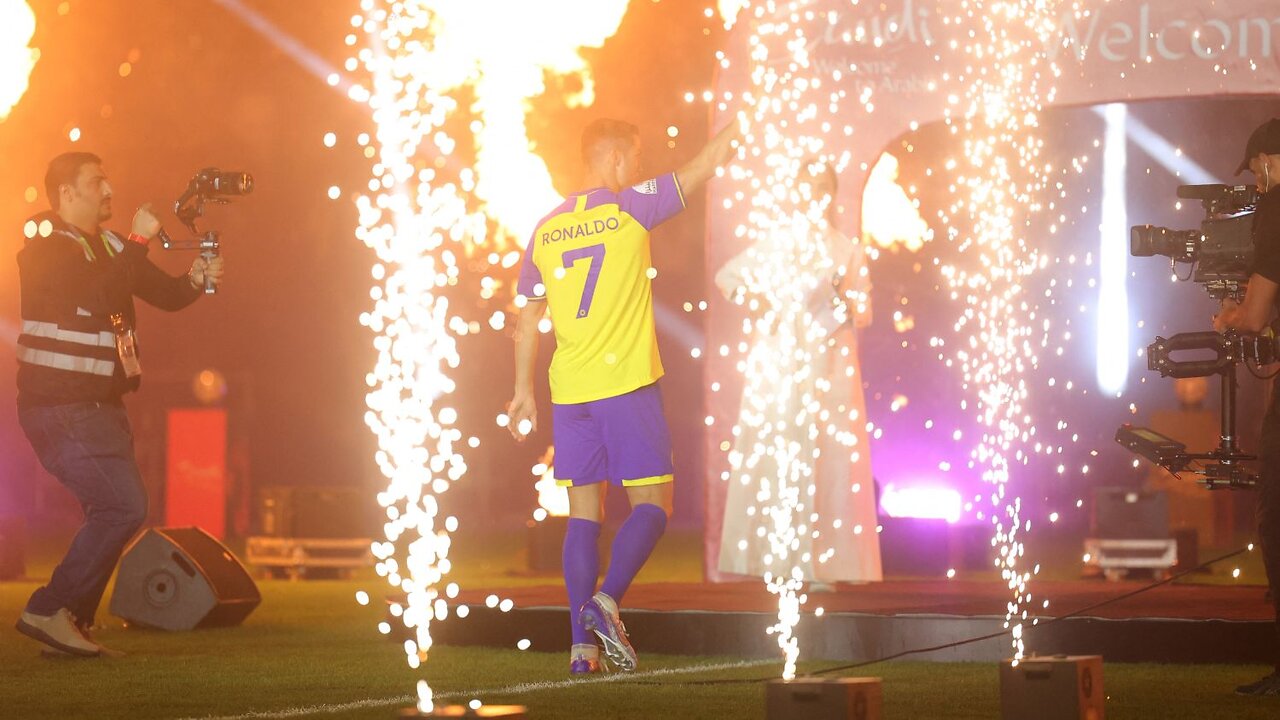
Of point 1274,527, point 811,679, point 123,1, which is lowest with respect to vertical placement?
point 811,679

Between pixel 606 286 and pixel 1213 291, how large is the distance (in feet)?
7.20

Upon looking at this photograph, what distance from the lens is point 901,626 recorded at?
6852 mm

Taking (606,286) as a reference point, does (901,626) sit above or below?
below

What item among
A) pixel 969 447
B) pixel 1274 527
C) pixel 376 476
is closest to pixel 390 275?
pixel 376 476

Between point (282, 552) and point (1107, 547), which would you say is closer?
point (1107, 547)

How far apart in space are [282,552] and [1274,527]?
9.60 metres

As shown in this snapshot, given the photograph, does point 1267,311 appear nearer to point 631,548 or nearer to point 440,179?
point 631,548

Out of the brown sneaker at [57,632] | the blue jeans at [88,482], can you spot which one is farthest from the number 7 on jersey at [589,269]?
the brown sneaker at [57,632]

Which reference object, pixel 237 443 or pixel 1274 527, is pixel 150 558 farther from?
pixel 237 443

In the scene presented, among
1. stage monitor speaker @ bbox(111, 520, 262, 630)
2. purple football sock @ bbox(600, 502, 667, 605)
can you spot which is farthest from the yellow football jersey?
stage monitor speaker @ bbox(111, 520, 262, 630)

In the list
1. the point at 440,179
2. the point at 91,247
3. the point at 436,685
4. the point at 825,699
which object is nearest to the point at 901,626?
the point at 436,685

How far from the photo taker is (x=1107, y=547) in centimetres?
1284

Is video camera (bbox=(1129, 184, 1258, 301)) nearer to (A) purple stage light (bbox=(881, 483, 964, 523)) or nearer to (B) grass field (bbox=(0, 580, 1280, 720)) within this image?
(B) grass field (bbox=(0, 580, 1280, 720))

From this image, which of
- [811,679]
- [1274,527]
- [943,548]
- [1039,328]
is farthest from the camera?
[1039,328]
